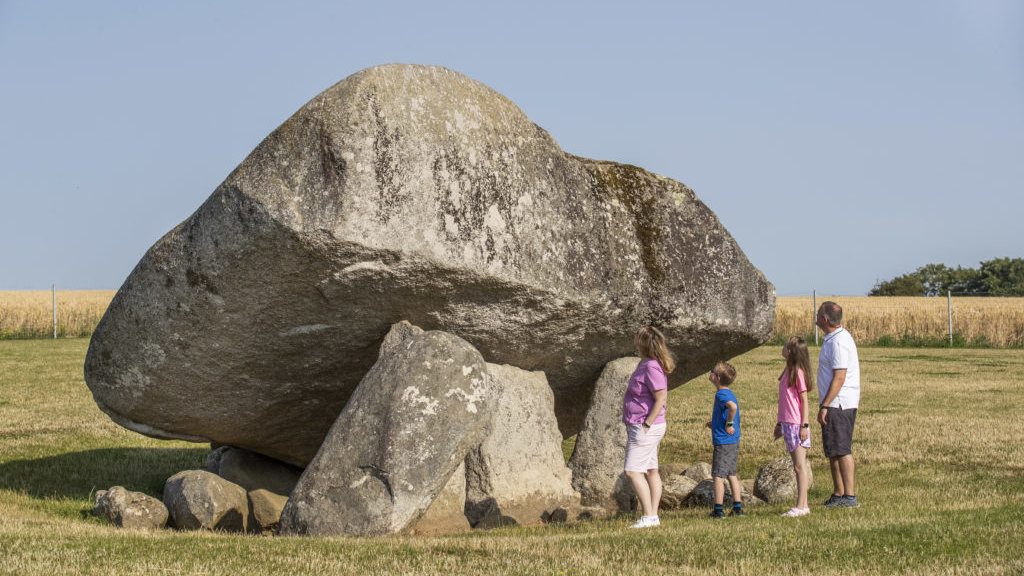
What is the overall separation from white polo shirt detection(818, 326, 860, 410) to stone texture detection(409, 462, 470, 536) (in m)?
3.45

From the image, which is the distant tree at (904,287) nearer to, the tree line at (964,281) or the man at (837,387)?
the tree line at (964,281)

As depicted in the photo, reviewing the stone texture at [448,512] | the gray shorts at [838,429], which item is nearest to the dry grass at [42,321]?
the stone texture at [448,512]

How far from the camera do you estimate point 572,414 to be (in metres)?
11.6

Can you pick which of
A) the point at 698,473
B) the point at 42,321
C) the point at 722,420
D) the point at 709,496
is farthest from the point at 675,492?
the point at 42,321

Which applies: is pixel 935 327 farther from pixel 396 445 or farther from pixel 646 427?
pixel 396 445

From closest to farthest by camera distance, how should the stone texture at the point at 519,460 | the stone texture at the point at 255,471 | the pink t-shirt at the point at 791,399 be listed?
the pink t-shirt at the point at 791,399 → the stone texture at the point at 519,460 → the stone texture at the point at 255,471

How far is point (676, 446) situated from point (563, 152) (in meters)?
6.61

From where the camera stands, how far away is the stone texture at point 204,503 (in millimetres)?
9320

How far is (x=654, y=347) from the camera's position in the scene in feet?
28.5

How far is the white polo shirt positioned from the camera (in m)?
8.71

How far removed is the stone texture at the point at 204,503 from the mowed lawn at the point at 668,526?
761 mm

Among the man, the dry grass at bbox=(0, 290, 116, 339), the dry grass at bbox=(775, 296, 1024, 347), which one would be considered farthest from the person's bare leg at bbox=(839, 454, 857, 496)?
the dry grass at bbox=(0, 290, 116, 339)

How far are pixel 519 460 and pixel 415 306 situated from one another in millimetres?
2057

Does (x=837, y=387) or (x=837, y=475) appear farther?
(x=837, y=475)
